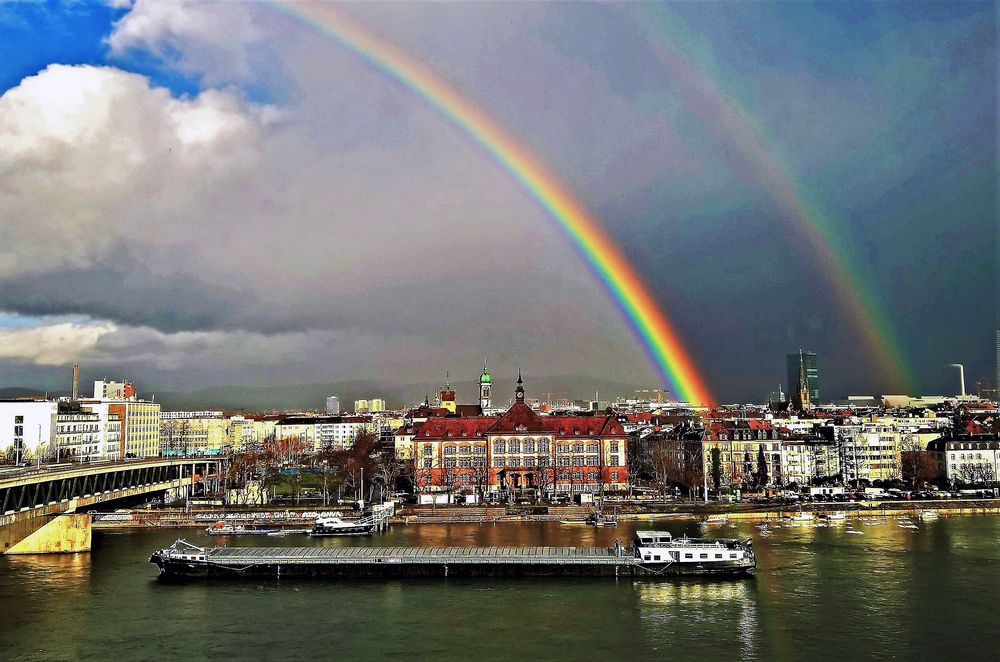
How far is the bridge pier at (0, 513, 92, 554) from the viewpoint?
42.1 metres

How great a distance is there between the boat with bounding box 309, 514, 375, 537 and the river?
A: 32.9 ft

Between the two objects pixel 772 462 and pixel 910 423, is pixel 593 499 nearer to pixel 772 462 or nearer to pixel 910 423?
pixel 772 462

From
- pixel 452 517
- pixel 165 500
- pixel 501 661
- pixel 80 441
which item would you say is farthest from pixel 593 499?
pixel 80 441

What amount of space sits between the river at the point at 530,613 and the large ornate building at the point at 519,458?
2634cm

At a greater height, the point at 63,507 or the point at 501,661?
the point at 63,507

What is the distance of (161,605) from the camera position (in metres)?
31.6

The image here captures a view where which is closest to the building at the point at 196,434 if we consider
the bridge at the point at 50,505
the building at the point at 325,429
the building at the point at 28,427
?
the building at the point at 325,429

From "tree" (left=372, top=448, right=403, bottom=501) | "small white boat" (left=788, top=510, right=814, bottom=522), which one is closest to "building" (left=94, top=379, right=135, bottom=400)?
"tree" (left=372, top=448, right=403, bottom=501)

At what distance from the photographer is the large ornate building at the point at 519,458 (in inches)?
2645

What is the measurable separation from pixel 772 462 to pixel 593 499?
18.9 m

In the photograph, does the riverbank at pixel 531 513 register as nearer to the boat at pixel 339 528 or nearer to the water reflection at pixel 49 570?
the boat at pixel 339 528

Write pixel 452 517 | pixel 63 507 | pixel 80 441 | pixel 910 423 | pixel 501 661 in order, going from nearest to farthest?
pixel 501 661 → pixel 63 507 → pixel 452 517 → pixel 80 441 → pixel 910 423

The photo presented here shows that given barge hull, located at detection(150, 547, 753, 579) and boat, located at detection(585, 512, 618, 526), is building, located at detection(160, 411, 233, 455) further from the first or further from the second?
barge hull, located at detection(150, 547, 753, 579)

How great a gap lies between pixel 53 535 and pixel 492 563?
22.0 m
